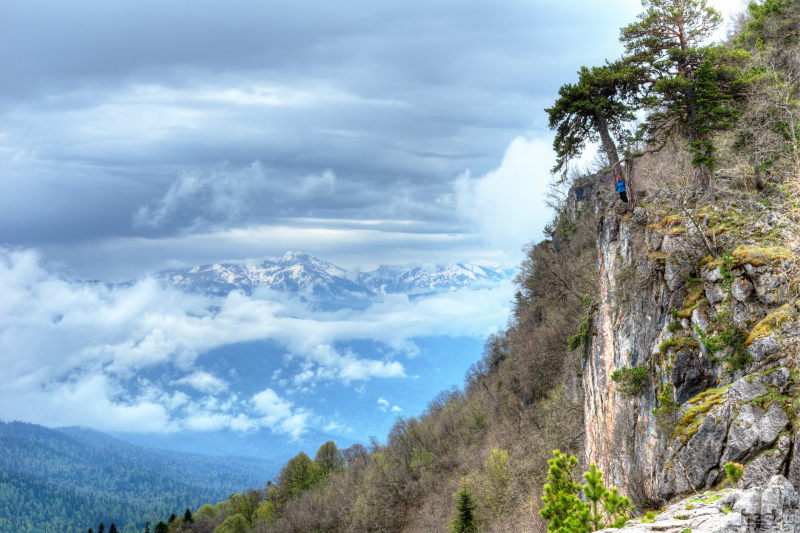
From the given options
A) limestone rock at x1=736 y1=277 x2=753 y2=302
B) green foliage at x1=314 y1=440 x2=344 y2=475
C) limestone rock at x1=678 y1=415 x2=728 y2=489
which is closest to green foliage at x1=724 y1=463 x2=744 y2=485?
limestone rock at x1=678 y1=415 x2=728 y2=489

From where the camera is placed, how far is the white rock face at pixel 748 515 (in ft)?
23.6

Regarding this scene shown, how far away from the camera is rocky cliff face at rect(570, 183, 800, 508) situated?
36.8ft

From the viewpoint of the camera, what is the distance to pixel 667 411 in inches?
570

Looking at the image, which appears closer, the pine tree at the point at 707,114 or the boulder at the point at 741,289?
the boulder at the point at 741,289

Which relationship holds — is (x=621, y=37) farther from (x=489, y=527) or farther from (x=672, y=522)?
(x=489, y=527)

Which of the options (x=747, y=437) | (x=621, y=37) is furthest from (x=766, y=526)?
(x=621, y=37)

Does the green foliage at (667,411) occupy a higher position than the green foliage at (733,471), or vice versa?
the green foliage at (667,411)

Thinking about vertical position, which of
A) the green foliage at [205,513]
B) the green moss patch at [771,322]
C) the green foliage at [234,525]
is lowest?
the green foliage at [205,513]

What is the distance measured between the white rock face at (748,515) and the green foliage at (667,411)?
20.1 ft

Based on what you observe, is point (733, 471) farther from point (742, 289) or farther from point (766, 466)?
point (742, 289)

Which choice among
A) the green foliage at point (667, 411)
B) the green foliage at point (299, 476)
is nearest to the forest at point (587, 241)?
the green foliage at point (667, 411)

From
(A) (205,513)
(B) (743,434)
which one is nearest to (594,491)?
(B) (743,434)

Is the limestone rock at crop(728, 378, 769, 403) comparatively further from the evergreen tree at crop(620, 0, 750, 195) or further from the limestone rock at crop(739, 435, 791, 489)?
the evergreen tree at crop(620, 0, 750, 195)

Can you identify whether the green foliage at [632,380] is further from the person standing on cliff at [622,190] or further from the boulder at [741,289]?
the person standing on cliff at [622,190]
